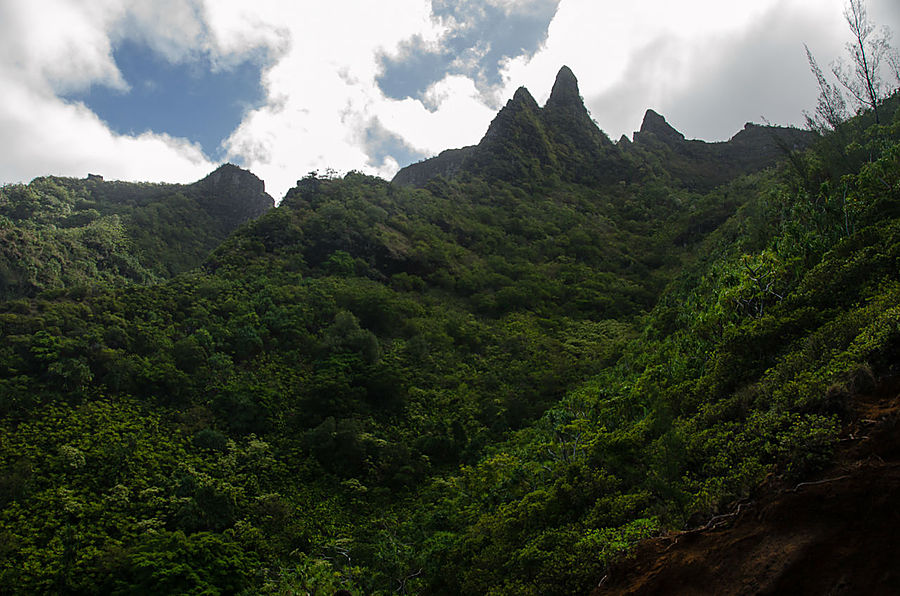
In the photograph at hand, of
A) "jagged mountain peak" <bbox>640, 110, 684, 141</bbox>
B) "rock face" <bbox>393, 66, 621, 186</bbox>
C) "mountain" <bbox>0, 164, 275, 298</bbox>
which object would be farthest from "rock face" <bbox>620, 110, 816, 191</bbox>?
"mountain" <bbox>0, 164, 275, 298</bbox>

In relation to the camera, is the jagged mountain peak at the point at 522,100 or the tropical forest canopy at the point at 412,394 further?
the jagged mountain peak at the point at 522,100

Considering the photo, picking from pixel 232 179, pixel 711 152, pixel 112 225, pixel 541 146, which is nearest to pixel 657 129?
pixel 711 152

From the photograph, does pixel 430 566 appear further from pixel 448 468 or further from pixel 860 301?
pixel 860 301

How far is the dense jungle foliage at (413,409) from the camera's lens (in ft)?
21.9

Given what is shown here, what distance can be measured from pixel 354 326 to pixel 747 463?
1709 cm

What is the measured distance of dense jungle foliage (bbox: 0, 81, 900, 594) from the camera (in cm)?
668

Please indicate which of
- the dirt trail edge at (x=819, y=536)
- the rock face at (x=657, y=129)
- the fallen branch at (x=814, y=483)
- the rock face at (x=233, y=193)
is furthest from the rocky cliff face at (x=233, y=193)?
the fallen branch at (x=814, y=483)

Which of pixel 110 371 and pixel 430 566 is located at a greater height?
pixel 110 371

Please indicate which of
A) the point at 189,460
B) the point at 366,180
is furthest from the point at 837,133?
the point at 366,180

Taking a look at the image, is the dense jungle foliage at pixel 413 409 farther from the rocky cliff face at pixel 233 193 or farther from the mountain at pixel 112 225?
the rocky cliff face at pixel 233 193

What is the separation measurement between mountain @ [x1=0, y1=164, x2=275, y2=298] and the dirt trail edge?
30.8 meters

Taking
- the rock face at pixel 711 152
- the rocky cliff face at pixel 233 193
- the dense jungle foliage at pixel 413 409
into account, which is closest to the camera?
the dense jungle foliage at pixel 413 409

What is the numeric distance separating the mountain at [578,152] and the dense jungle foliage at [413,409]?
1180 inches

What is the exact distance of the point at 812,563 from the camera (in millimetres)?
3895
